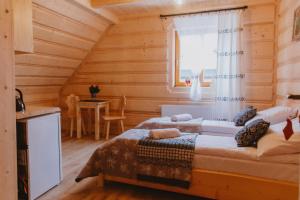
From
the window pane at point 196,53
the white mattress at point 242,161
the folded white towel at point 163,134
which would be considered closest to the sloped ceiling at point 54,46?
the window pane at point 196,53

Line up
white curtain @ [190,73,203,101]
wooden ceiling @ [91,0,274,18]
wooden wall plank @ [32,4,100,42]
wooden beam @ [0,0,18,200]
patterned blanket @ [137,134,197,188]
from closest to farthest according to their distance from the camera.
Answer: wooden beam @ [0,0,18,200]
patterned blanket @ [137,134,197,188]
wooden wall plank @ [32,4,100,42]
wooden ceiling @ [91,0,274,18]
white curtain @ [190,73,203,101]

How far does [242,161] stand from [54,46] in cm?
337

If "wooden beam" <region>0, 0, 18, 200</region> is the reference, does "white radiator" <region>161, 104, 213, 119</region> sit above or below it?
below

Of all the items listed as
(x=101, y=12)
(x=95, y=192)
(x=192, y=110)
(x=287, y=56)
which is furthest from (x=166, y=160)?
(x=101, y=12)

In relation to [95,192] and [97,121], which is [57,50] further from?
[95,192]

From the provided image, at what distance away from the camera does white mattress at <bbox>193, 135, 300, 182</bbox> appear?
1.79m

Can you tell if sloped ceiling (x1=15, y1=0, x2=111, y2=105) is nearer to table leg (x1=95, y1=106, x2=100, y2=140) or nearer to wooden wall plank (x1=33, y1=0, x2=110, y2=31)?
wooden wall plank (x1=33, y1=0, x2=110, y2=31)

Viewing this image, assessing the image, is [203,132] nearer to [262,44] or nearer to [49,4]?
[262,44]

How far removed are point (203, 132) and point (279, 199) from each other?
141 cm

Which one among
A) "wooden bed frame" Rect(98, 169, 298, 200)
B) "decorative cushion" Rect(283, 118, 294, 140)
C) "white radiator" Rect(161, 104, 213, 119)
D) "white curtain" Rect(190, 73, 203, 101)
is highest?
"white curtain" Rect(190, 73, 203, 101)

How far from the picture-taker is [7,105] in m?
0.98

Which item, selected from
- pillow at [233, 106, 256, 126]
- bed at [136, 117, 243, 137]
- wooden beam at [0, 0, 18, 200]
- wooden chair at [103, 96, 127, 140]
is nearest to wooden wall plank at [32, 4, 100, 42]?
wooden chair at [103, 96, 127, 140]

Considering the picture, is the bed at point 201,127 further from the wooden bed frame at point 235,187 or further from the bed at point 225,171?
the wooden bed frame at point 235,187

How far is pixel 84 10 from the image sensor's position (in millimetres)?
3650
